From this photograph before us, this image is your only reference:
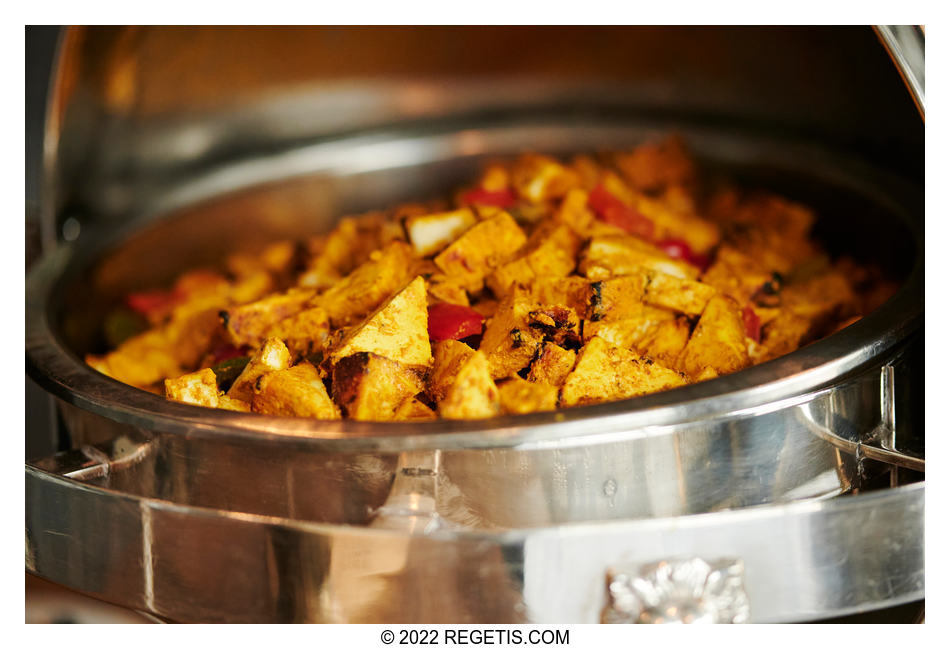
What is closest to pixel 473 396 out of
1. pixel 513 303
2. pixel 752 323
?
pixel 513 303

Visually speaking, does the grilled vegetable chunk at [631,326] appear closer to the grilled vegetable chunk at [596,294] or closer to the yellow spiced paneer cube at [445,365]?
the grilled vegetable chunk at [596,294]

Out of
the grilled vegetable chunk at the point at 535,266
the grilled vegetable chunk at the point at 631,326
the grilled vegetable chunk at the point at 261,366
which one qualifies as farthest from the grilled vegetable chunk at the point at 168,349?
the grilled vegetable chunk at the point at 631,326

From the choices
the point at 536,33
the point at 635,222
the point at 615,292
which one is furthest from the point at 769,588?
the point at 536,33

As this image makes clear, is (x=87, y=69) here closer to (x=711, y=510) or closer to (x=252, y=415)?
(x=252, y=415)

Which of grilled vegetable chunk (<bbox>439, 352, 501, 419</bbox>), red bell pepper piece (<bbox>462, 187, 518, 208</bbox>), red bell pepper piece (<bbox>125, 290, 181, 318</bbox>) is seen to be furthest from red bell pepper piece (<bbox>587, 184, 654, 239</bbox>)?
red bell pepper piece (<bbox>125, 290, 181, 318</bbox>)

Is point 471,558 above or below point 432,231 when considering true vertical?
below

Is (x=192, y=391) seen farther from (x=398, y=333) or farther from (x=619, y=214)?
(x=619, y=214)
